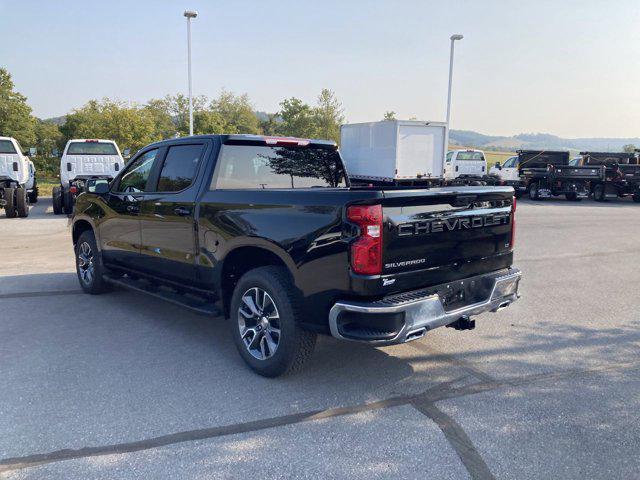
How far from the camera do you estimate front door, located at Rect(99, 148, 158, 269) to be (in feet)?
18.6

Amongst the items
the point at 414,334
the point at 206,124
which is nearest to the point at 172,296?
the point at 414,334

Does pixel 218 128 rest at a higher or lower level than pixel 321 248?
higher

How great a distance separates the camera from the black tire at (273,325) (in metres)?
3.91

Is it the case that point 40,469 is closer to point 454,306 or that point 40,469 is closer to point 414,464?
point 414,464

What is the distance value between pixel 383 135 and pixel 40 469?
64.8 ft

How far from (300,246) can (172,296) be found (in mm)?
1903

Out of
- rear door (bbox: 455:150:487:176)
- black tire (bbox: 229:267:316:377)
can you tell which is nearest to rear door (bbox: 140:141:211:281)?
black tire (bbox: 229:267:316:377)

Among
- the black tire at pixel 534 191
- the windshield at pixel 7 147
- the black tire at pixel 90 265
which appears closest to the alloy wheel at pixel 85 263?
the black tire at pixel 90 265

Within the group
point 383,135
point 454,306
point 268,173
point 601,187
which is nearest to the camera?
point 454,306

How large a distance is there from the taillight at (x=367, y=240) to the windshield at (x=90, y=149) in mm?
14844

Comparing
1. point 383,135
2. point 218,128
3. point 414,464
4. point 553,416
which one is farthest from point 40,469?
point 218,128

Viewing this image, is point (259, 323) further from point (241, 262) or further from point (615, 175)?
point (615, 175)

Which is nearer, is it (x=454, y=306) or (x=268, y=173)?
(x=454, y=306)

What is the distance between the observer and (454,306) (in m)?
4.00
